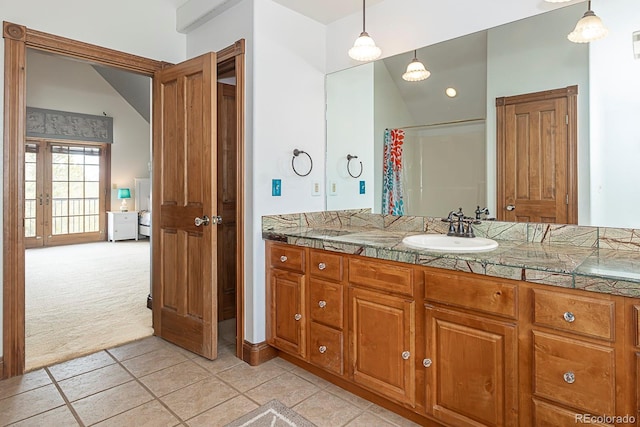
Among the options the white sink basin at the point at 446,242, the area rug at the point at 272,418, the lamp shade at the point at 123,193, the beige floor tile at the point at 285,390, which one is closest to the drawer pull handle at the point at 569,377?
the white sink basin at the point at 446,242

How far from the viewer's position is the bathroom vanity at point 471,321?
1293 mm

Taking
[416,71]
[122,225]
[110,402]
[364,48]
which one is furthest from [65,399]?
[122,225]

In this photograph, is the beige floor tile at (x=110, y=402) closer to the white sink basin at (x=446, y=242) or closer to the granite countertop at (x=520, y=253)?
the granite countertop at (x=520, y=253)

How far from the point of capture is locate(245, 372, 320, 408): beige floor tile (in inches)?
82.2

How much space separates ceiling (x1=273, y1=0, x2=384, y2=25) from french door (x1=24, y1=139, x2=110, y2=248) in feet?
23.1

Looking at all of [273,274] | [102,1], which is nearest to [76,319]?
[273,274]

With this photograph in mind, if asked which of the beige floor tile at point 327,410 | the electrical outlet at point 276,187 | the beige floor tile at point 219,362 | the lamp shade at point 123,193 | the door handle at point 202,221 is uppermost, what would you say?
the lamp shade at point 123,193

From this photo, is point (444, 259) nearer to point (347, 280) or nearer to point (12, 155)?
point (347, 280)

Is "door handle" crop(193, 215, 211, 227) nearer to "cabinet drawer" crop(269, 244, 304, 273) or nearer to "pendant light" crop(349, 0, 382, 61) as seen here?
"cabinet drawer" crop(269, 244, 304, 273)

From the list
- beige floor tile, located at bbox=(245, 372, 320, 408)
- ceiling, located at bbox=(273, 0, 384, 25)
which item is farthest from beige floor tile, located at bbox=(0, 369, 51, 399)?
ceiling, located at bbox=(273, 0, 384, 25)

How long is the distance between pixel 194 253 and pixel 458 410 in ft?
6.21

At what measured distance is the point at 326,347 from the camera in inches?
86.7

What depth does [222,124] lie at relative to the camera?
3.29 metres

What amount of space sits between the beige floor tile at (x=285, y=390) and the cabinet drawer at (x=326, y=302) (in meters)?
0.40
